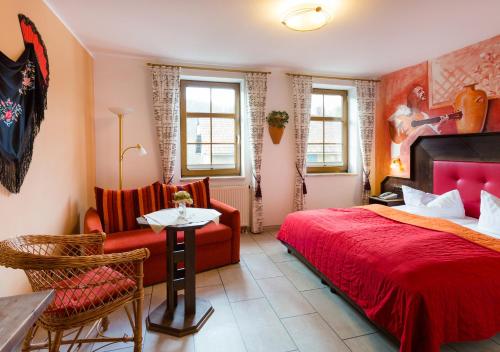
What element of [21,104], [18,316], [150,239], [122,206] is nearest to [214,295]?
[150,239]

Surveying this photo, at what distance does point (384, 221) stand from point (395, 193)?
1845 mm

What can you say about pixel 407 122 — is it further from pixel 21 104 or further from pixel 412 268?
pixel 21 104

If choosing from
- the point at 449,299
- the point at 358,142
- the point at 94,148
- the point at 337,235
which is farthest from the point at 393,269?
the point at 94,148

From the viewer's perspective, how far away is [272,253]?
3.52m

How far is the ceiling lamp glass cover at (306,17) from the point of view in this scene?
241 centimetres

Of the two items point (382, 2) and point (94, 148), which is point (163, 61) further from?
point (382, 2)

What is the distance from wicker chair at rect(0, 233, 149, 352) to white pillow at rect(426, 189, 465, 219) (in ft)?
10.4

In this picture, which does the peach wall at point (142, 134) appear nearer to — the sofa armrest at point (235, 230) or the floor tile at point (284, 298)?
the sofa armrest at point (235, 230)

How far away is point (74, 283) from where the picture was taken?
167 cm

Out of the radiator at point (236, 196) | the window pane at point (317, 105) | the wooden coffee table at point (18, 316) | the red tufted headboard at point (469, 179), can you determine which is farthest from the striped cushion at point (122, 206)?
the red tufted headboard at point (469, 179)

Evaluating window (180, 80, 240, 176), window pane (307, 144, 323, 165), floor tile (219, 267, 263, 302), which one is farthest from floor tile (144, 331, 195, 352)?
window pane (307, 144, 323, 165)

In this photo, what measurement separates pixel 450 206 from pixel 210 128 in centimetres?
329

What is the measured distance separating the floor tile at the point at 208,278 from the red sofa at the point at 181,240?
0.22 ft

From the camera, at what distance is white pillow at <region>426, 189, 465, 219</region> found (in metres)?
3.13
